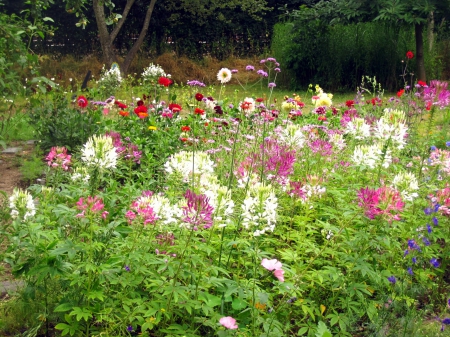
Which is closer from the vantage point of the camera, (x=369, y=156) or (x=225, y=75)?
(x=369, y=156)

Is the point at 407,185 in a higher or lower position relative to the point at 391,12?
lower

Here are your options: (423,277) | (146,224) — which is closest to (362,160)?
(423,277)

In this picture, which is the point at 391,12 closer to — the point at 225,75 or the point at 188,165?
the point at 225,75

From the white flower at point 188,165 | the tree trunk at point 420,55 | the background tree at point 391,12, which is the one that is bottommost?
the tree trunk at point 420,55

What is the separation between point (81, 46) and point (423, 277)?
16300 millimetres

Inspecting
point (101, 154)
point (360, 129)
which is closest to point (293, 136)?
point (360, 129)

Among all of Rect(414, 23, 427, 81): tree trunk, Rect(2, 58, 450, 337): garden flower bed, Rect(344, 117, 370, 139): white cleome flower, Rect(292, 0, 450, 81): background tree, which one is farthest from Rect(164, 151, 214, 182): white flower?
Rect(414, 23, 427, 81): tree trunk

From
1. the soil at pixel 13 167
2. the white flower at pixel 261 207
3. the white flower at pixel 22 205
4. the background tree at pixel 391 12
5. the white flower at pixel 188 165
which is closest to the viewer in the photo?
the white flower at pixel 261 207

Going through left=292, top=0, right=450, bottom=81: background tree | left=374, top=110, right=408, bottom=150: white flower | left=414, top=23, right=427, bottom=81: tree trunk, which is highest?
left=292, top=0, right=450, bottom=81: background tree

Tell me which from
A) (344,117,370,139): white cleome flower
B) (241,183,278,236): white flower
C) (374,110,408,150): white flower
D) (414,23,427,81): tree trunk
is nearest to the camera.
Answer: (241,183,278,236): white flower

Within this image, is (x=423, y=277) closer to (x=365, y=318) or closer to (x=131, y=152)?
(x=365, y=318)

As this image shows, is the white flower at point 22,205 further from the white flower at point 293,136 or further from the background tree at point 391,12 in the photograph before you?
the background tree at point 391,12

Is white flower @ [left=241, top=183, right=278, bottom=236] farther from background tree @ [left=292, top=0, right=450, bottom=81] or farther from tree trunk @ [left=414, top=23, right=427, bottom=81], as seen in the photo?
tree trunk @ [left=414, top=23, right=427, bottom=81]

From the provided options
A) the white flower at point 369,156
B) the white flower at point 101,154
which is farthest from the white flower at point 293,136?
the white flower at point 101,154
